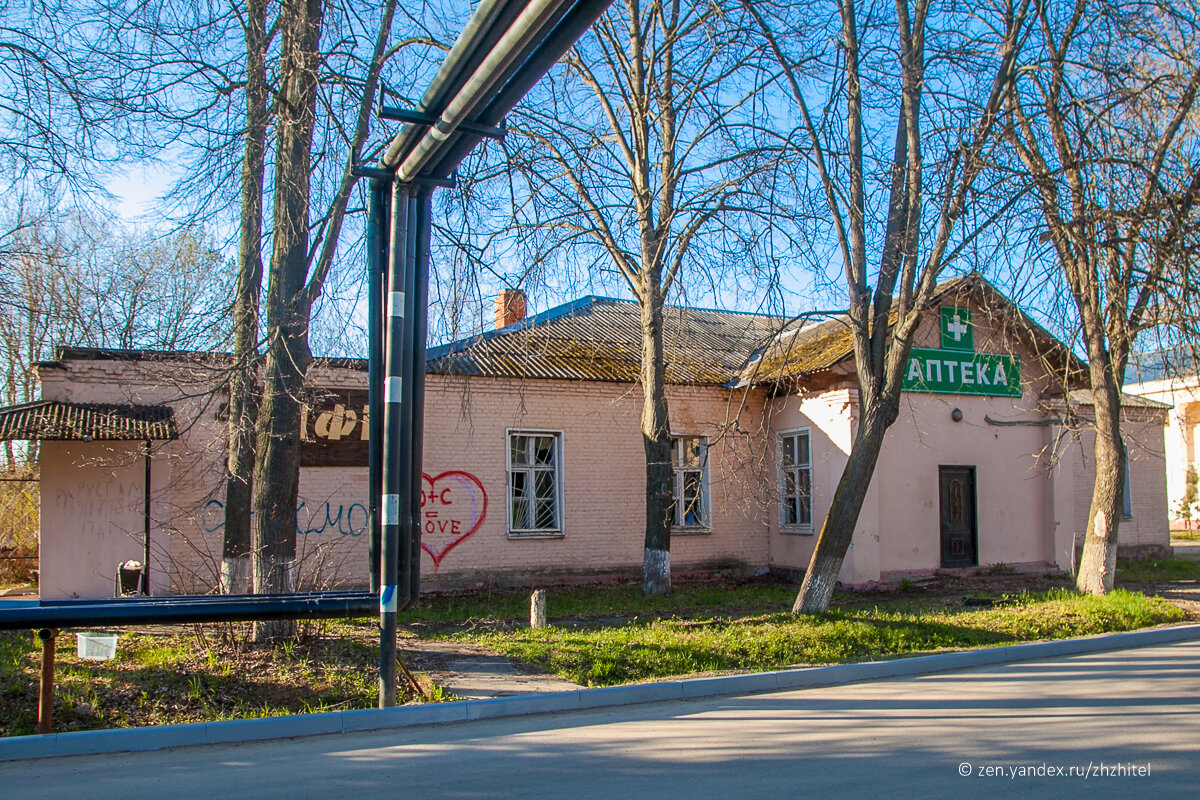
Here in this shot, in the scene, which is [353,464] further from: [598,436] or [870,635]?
[870,635]

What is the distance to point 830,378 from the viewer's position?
51.1 ft

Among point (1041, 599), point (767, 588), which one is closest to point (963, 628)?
point (1041, 599)

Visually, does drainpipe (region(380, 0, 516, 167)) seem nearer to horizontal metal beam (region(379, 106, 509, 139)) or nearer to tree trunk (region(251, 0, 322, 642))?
horizontal metal beam (region(379, 106, 509, 139))

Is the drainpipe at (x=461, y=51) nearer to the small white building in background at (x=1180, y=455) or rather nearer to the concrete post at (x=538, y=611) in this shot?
the concrete post at (x=538, y=611)

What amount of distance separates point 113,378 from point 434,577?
18.6 ft

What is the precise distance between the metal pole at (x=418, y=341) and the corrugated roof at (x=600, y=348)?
559 cm

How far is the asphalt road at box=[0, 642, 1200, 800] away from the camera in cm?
481

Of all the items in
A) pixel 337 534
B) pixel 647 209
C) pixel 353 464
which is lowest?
pixel 337 534

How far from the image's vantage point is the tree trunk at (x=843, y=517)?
34.2 ft

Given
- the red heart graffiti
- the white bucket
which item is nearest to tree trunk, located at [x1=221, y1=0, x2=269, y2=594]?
the white bucket

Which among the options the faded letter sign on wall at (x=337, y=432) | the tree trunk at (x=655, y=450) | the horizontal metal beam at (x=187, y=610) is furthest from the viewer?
the faded letter sign on wall at (x=337, y=432)

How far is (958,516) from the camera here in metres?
16.3

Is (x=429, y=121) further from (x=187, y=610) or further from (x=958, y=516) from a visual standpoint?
(x=958, y=516)

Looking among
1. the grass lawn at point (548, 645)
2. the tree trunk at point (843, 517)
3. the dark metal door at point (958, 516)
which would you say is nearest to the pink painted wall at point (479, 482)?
the grass lawn at point (548, 645)
